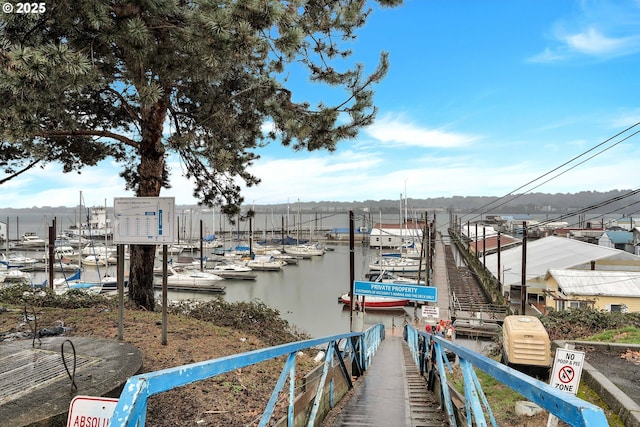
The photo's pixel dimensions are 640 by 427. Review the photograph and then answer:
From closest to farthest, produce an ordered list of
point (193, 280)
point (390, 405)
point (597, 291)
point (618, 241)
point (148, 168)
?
point (390, 405) → point (148, 168) → point (597, 291) → point (193, 280) → point (618, 241)

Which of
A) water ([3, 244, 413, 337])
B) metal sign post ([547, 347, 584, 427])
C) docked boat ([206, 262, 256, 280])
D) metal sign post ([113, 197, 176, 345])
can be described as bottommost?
water ([3, 244, 413, 337])

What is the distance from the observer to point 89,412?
1792 mm

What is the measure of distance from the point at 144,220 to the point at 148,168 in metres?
2.88

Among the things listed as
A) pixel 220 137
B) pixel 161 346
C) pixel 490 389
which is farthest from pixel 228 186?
pixel 490 389

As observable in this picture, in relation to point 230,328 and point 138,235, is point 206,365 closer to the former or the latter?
point 138,235

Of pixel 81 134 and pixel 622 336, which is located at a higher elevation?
pixel 81 134

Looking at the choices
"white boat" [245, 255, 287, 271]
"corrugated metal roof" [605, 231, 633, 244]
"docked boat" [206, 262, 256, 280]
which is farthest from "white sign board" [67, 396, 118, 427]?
"corrugated metal roof" [605, 231, 633, 244]

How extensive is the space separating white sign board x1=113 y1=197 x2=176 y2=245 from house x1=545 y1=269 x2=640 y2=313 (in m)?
18.0

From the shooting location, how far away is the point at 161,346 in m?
6.17

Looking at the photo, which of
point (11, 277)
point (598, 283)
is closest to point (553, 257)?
point (598, 283)

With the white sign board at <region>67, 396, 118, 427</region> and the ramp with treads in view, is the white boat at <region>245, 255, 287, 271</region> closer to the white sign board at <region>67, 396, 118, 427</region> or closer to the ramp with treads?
the ramp with treads

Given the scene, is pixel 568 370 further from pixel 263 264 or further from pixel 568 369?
pixel 263 264

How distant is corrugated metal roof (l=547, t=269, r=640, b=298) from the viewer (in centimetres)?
1844

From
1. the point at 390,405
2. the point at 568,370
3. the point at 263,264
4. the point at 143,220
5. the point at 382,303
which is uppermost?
the point at 143,220
